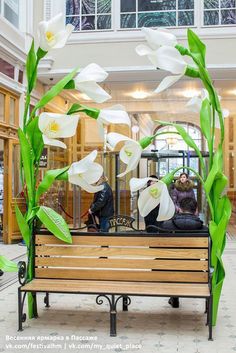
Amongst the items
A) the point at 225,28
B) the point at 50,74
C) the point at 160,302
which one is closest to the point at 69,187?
the point at 50,74

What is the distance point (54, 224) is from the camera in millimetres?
4238

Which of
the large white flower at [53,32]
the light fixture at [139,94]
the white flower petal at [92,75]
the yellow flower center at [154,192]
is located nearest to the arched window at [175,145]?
the light fixture at [139,94]

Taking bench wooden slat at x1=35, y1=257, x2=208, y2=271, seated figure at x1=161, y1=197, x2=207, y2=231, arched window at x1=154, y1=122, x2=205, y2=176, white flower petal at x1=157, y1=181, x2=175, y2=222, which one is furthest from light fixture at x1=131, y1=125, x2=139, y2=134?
white flower petal at x1=157, y1=181, x2=175, y2=222

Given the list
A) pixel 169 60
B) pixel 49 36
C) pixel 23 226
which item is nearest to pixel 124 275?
pixel 23 226

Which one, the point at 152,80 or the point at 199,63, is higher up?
the point at 152,80

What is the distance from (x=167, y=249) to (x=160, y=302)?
1.02 meters

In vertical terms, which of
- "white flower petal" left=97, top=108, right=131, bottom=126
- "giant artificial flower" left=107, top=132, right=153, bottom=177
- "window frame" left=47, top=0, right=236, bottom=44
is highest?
"window frame" left=47, top=0, right=236, bottom=44

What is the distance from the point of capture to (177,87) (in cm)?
1234

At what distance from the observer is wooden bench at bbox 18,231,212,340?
420 cm

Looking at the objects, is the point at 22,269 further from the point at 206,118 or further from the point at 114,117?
the point at 206,118

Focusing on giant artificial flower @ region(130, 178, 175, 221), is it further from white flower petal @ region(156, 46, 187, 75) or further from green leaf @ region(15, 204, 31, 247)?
green leaf @ region(15, 204, 31, 247)

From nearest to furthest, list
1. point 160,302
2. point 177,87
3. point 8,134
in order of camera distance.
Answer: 1. point 160,302
2. point 8,134
3. point 177,87

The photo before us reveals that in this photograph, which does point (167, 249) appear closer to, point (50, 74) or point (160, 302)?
point (160, 302)

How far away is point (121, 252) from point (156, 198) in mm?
780
